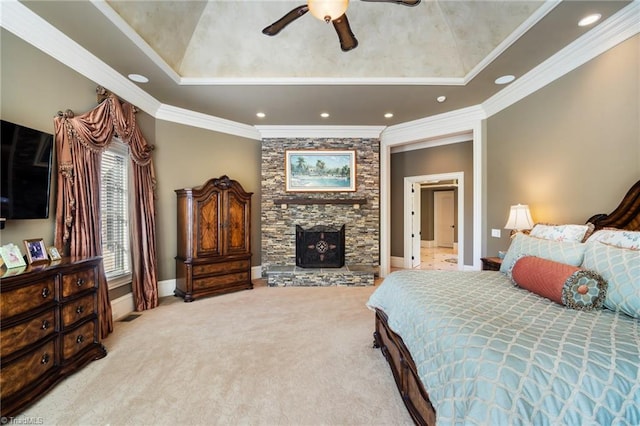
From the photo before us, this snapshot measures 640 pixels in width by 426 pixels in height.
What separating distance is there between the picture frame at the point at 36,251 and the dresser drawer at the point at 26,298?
316mm

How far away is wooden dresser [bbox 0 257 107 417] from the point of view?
1.69 meters

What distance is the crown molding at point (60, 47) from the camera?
211 centimetres

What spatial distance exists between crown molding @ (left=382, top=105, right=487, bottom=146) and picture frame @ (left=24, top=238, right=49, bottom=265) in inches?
199

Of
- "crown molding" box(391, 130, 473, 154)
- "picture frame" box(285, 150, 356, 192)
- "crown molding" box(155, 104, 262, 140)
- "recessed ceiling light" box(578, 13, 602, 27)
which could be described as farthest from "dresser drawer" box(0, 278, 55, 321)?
"crown molding" box(391, 130, 473, 154)

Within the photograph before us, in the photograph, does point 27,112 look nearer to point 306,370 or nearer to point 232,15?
point 232,15

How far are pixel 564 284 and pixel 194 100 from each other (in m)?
4.59

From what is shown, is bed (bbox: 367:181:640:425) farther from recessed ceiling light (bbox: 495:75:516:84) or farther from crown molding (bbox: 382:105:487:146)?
crown molding (bbox: 382:105:487:146)

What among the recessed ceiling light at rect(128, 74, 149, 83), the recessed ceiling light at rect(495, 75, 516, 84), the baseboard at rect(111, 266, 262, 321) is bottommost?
the baseboard at rect(111, 266, 262, 321)

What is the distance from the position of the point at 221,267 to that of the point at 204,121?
2.51 metres

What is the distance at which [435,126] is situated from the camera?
4.75 m

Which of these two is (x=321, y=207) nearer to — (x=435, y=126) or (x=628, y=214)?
(x=435, y=126)

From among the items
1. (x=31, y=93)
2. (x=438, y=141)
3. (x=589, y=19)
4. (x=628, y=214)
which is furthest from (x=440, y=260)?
(x=31, y=93)

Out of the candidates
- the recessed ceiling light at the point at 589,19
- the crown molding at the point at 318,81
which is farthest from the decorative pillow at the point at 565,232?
the crown molding at the point at 318,81

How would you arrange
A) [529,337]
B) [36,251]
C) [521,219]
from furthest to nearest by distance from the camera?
[521,219] → [36,251] → [529,337]
